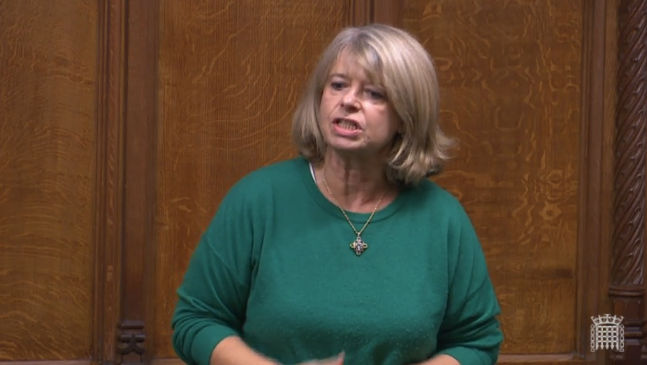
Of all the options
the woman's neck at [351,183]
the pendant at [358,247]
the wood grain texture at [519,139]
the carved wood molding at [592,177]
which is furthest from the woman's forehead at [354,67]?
the carved wood molding at [592,177]

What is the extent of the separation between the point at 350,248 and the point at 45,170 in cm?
136

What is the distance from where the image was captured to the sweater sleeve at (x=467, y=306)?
6.88 feet

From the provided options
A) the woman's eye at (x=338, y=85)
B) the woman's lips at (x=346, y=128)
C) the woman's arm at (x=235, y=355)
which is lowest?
the woman's arm at (x=235, y=355)

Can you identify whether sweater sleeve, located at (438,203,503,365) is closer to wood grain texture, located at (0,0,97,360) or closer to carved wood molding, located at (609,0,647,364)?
wood grain texture, located at (0,0,97,360)

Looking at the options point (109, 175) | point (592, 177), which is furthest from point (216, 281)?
point (592, 177)

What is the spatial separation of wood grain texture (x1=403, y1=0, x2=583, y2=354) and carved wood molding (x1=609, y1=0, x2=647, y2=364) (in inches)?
4.7

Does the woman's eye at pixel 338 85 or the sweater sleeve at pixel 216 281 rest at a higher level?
the woman's eye at pixel 338 85

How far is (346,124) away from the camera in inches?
81.2

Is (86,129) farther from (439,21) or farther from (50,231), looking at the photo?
(439,21)

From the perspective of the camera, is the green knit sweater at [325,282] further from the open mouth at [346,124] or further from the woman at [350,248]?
the open mouth at [346,124]

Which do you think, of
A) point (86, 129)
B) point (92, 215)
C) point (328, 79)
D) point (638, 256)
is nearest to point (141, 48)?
Answer: point (86, 129)

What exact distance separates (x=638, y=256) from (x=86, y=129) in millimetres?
1572

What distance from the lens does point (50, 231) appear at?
3191 millimetres

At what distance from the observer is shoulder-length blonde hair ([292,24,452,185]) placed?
204 centimetres
